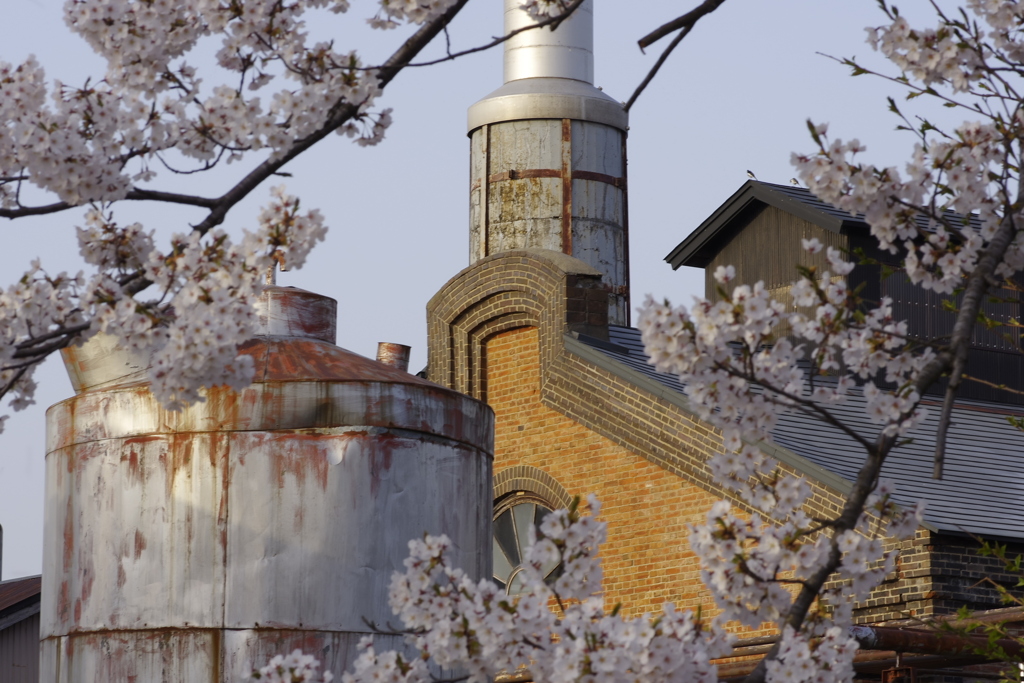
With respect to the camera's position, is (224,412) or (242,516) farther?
(224,412)

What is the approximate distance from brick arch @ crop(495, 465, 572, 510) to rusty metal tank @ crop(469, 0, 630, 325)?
10743 mm

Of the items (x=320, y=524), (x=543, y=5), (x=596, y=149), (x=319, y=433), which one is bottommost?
(x=320, y=524)

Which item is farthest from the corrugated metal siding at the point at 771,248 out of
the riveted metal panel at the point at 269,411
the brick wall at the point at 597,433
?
the riveted metal panel at the point at 269,411

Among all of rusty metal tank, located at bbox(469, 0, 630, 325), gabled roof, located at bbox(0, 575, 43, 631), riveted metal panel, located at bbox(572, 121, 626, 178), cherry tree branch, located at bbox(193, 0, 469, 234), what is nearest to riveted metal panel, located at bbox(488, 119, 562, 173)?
rusty metal tank, located at bbox(469, 0, 630, 325)

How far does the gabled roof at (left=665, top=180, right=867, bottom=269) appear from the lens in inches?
828

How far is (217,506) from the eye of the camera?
402 inches

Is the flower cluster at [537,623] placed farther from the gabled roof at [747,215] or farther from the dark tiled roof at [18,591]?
the dark tiled roof at [18,591]

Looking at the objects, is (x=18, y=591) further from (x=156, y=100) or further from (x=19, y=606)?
(x=156, y=100)

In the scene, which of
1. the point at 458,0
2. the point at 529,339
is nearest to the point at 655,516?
the point at 529,339

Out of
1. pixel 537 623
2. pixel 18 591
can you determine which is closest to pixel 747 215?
pixel 18 591

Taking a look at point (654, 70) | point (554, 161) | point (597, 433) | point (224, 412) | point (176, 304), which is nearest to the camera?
point (176, 304)

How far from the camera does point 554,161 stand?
29141 millimetres

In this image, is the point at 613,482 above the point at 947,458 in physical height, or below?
below

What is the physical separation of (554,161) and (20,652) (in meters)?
13.6
